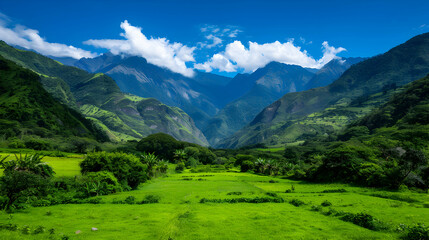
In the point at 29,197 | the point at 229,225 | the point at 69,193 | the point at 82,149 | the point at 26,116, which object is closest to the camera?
the point at 229,225

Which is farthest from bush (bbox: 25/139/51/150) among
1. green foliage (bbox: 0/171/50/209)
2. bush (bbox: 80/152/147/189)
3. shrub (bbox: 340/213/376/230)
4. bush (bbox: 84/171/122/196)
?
shrub (bbox: 340/213/376/230)

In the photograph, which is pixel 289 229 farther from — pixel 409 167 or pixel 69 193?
pixel 69 193

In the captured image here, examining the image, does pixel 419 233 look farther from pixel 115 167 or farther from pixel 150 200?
pixel 115 167

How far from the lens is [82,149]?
138750mm

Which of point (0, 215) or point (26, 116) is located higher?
point (26, 116)

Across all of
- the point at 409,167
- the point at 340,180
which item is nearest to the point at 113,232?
the point at 409,167

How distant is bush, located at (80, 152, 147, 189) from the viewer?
52219 millimetres

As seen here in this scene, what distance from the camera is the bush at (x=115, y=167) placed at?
52219 mm

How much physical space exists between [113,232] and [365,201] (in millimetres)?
30704

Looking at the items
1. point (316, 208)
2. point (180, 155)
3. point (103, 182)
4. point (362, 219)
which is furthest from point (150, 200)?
point (180, 155)

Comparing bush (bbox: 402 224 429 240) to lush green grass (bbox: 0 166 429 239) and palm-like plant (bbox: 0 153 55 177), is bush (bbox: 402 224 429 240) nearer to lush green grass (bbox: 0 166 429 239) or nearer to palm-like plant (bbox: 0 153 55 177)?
lush green grass (bbox: 0 166 429 239)

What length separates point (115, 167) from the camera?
52.8m

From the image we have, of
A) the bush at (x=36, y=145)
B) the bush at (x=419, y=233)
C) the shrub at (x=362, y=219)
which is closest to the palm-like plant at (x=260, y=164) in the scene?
the shrub at (x=362, y=219)

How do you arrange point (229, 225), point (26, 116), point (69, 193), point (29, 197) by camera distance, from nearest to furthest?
1. point (229, 225)
2. point (29, 197)
3. point (69, 193)
4. point (26, 116)
